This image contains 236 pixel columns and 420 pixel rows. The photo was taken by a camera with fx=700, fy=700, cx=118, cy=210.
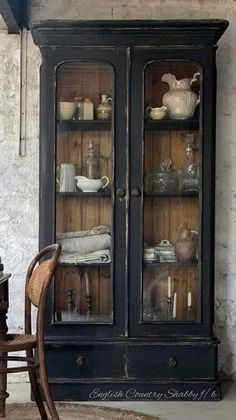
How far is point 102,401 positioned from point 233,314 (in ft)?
3.50

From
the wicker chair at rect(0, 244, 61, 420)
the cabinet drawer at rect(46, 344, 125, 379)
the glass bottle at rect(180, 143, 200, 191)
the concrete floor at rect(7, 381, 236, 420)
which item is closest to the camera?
the wicker chair at rect(0, 244, 61, 420)

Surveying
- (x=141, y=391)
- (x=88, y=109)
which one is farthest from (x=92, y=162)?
(x=141, y=391)

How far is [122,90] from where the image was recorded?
4.07 m

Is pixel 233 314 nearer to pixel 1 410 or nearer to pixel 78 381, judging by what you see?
pixel 78 381

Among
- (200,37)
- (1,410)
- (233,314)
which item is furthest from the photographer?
(233,314)

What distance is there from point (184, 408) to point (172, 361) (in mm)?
269

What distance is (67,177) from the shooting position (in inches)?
163

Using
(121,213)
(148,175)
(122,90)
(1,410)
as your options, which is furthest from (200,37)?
(1,410)

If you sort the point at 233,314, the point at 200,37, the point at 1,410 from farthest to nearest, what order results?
the point at 233,314 → the point at 200,37 → the point at 1,410

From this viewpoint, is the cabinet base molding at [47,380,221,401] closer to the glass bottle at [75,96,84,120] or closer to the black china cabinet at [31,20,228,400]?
the black china cabinet at [31,20,228,400]

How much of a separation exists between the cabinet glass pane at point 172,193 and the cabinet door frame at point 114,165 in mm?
132

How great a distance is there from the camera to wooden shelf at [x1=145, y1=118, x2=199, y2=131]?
13.5ft

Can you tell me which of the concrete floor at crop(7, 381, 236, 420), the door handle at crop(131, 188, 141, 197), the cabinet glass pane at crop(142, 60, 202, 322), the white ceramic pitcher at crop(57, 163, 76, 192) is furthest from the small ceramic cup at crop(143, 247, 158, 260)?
the concrete floor at crop(7, 381, 236, 420)

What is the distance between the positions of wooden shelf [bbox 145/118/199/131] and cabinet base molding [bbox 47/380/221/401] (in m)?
1.48
